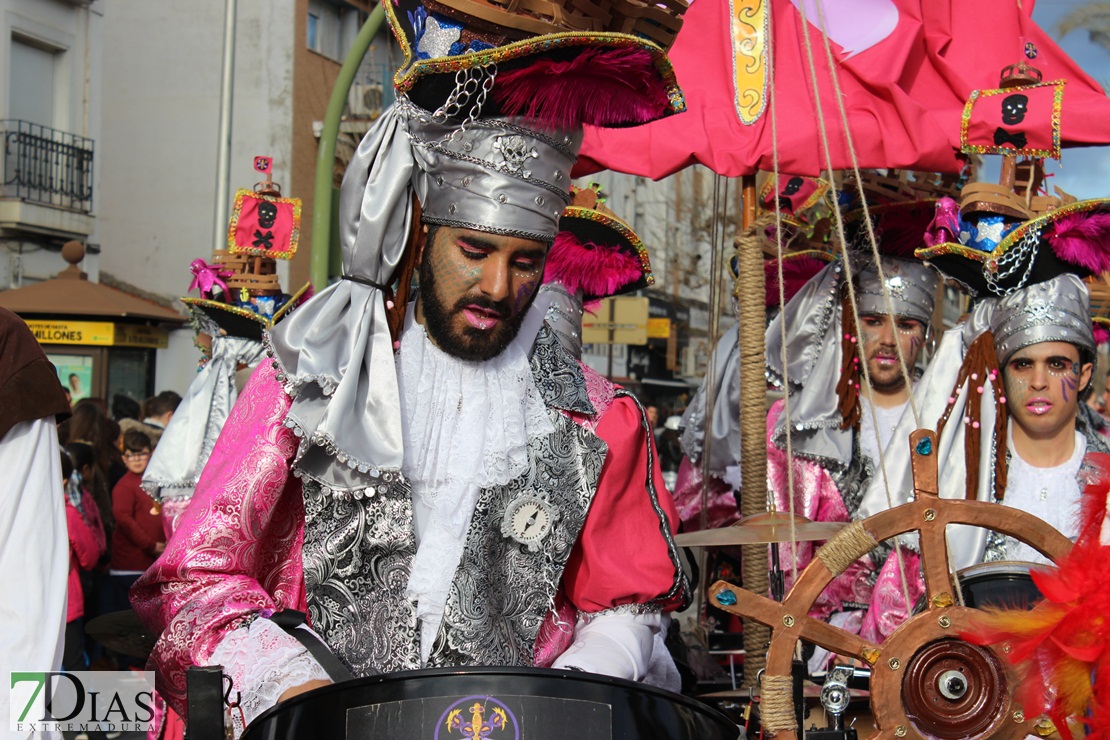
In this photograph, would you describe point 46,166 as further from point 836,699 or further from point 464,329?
point 836,699

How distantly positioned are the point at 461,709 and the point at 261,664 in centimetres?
62

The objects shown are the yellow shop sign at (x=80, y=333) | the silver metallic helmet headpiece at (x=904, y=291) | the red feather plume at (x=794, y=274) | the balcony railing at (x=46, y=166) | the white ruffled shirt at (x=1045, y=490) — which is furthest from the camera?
the balcony railing at (x=46, y=166)

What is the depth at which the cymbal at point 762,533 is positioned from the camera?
314 centimetres

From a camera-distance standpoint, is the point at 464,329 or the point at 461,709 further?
the point at 464,329

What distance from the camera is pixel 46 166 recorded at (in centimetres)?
1816

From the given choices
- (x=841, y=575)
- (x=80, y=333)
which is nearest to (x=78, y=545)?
(x=841, y=575)

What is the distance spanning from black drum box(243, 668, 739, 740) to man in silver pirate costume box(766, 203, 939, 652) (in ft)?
10.0

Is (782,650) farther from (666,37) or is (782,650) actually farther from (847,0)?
(847,0)

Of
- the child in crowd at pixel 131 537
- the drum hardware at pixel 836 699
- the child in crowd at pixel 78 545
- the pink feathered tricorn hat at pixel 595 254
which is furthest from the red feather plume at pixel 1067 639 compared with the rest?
the child in crowd at pixel 131 537

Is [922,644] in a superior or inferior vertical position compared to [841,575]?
superior

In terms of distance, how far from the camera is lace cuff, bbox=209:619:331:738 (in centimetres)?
238


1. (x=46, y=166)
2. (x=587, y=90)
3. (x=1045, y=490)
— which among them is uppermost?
(x=46, y=166)

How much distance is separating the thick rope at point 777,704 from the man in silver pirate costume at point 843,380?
2.89 metres

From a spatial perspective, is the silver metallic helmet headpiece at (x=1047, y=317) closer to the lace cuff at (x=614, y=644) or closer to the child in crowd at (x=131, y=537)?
the lace cuff at (x=614, y=644)
